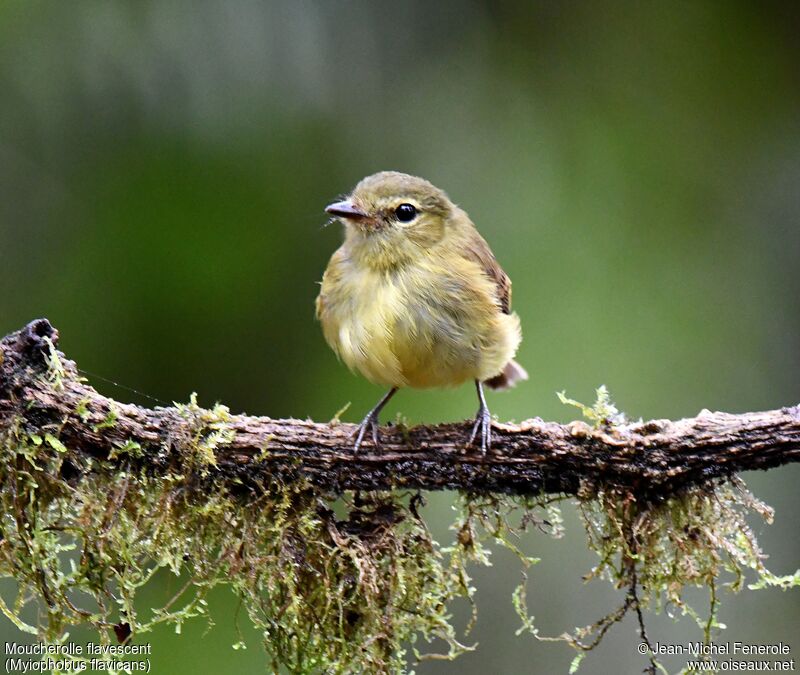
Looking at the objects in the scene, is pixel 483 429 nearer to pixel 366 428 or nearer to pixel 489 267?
pixel 366 428

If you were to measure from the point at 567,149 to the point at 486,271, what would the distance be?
1416mm

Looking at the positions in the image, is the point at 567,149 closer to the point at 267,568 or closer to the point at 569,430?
the point at 569,430

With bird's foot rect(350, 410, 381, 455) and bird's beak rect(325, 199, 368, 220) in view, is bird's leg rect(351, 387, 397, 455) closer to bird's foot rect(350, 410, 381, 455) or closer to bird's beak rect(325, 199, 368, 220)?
bird's foot rect(350, 410, 381, 455)

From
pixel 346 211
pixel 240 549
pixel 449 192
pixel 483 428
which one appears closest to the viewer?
pixel 240 549

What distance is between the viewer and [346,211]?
11.7 ft

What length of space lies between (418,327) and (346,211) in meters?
0.56

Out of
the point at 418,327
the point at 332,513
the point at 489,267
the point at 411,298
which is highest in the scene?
the point at 489,267

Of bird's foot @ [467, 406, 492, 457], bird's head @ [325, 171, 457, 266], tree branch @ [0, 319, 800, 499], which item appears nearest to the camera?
tree branch @ [0, 319, 800, 499]

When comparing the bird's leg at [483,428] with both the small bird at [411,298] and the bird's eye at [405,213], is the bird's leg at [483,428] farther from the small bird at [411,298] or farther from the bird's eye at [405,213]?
the bird's eye at [405,213]

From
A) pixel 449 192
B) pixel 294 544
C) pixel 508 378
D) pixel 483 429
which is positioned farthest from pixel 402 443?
pixel 449 192

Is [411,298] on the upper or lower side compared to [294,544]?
upper

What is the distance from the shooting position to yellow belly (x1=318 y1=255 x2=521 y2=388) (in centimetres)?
327

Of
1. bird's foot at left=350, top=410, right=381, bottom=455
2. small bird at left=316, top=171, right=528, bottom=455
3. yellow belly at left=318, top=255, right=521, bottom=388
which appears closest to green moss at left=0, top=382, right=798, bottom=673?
bird's foot at left=350, top=410, right=381, bottom=455

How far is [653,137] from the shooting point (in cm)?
498
